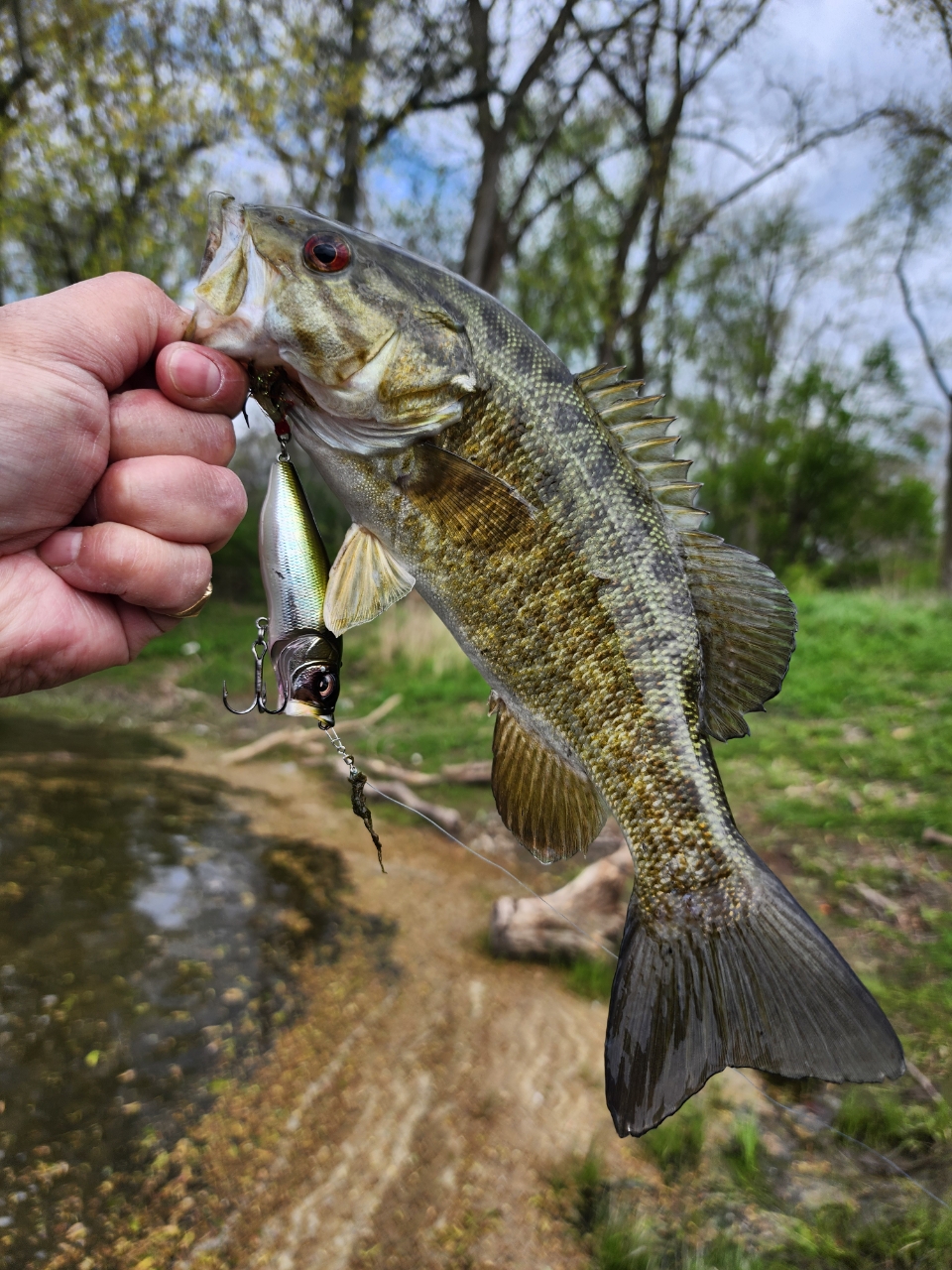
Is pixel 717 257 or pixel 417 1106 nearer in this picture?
pixel 417 1106

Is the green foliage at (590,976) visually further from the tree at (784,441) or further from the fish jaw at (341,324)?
the tree at (784,441)

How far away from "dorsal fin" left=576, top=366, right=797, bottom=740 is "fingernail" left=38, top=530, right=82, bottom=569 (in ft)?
4.05

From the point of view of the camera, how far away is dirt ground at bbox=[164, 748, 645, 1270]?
10.5ft

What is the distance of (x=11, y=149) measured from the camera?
10.3 meters

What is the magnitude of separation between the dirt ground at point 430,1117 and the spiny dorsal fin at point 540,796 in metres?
2.66

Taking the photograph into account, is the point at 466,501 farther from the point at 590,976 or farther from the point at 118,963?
the point at 118,963

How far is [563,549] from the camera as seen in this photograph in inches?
58.4

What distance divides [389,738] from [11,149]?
983cm

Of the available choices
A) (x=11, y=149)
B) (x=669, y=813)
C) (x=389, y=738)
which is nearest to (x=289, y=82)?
(x=11, y=149)

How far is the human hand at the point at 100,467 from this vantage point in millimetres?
1591

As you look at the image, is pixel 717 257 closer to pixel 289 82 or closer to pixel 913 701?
pixel 289 82

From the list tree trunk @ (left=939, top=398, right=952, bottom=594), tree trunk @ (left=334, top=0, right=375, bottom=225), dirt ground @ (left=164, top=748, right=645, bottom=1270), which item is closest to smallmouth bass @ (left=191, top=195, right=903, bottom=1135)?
dirt ground @ (left=164, top=748, right=645, bottom=1270)

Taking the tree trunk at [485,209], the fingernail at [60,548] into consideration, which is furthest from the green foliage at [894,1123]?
the tree trunk at [485,209]

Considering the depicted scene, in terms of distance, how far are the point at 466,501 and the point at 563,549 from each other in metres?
0.22
